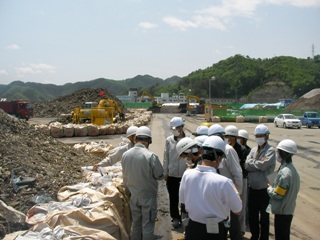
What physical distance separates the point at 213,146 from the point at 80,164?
6.15m

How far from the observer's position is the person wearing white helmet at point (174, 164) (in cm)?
582

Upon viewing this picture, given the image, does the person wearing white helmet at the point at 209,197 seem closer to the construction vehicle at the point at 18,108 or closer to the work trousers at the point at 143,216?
the work trousers at the point at 143,216

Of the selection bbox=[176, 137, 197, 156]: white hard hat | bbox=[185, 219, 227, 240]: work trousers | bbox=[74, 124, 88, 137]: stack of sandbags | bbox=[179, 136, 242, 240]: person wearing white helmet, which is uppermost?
bbox=[176, 137, 197, 156]: white hard hat

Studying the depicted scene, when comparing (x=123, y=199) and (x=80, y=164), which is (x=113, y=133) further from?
(x=123, y=199)

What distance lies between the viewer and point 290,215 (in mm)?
4168

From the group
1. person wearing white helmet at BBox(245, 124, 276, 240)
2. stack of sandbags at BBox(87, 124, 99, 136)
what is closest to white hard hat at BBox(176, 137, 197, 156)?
person wearing white helmet at BBox(245, 124, 276, 240)

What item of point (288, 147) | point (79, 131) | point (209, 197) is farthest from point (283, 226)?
point (79, 131)

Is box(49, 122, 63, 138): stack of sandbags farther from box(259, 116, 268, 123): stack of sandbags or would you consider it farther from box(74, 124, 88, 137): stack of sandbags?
box(259, 116, 268, 123): stack of sandbags

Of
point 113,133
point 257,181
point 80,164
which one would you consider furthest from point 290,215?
point 113,133

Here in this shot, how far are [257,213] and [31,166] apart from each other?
4140 mm

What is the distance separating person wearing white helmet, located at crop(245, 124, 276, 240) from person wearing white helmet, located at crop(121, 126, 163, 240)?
1310 mm

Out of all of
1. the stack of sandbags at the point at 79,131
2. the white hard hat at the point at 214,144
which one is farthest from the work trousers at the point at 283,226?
the stack of sandbags at the point at 79,131

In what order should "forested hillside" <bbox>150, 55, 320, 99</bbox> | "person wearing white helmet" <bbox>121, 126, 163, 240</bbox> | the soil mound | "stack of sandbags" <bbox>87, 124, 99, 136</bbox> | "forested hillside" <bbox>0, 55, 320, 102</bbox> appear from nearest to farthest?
"person wearing white helmet" <bbox>121, 126, 163, 240</bbox>
"stack of sandbags" <bbox>87, 124, 99, 136</bbox>
the soil mound
"forested hillside" <bbox>0, 55, 320, 102</bbox>
"forested hillside" <bbox>150, 55, 320, 99</bbox>

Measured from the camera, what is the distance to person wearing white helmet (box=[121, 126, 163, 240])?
486 centimetres
